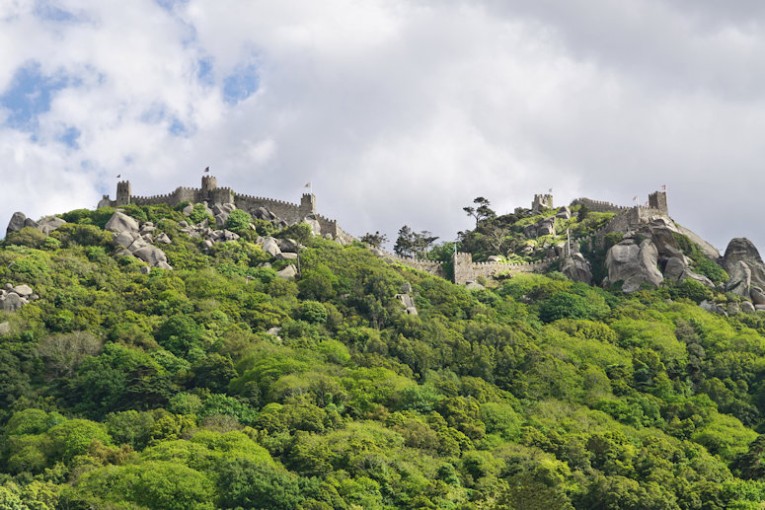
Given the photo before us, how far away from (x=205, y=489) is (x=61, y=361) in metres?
20.3

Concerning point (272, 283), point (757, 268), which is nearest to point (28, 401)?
point (272, 283)

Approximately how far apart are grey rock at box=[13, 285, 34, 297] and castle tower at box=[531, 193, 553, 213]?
214 feet

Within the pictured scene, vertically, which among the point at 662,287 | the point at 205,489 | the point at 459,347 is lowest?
the point at 205,489

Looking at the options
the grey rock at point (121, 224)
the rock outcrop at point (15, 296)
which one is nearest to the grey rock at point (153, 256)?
the grey rock at point (121, 224)

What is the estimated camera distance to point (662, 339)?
106188 mm

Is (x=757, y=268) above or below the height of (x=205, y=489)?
above

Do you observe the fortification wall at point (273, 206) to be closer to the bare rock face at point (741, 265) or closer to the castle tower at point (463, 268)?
the castle tower at point (463, 268)

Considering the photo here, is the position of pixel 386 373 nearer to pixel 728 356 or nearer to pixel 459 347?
pixel 459 347

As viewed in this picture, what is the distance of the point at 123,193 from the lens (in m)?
125

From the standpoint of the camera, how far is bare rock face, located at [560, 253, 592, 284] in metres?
122

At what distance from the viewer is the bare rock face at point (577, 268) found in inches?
4820

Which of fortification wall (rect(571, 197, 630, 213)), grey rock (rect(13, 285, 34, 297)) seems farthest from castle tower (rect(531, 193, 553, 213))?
grey rock (rect(13, 285, 34, 297))

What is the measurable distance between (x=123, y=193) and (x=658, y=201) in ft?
157

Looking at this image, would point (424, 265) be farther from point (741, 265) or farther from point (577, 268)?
point (741, 265)
